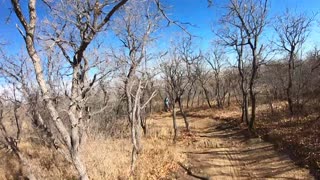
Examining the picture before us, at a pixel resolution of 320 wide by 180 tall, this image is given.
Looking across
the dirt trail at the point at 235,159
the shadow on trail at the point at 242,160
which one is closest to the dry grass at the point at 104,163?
the dirt trail at the point at 235,159

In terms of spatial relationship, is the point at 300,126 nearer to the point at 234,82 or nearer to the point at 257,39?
the point at 257,39

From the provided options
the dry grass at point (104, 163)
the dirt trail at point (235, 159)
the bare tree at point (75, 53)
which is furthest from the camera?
the dirt trail at point (235, 159)

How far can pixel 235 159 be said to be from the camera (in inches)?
566

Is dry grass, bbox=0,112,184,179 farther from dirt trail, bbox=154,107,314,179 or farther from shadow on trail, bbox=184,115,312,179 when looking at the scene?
shadow on trail, bbox=184,115,312,179

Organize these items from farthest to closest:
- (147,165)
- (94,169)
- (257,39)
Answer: (257,39) → (147,165) → (94,169)

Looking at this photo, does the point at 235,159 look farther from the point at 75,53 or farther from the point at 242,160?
the point at 75,53

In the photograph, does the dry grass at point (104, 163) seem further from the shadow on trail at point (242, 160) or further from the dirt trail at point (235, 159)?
the shadow on trail at point (242, 160)

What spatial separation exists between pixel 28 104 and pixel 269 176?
36.1 feet

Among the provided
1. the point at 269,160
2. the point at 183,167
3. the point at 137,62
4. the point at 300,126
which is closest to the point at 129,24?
the point at 137,62

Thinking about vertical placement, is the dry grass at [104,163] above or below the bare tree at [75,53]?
below

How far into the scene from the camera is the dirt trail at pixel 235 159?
11691 millimetres

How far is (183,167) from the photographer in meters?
13.6

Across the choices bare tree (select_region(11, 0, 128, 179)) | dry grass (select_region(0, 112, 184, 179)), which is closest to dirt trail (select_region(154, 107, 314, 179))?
dry grass (select_region(0, 112, 184, 179))

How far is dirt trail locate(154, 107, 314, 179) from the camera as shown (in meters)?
11.7
